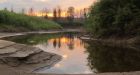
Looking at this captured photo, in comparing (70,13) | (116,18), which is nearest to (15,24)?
(116,18)

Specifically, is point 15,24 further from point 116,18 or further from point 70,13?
point 70,13

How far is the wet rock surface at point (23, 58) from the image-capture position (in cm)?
2605

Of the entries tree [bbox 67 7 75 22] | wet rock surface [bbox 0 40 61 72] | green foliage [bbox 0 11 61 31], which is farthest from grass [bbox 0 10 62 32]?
wet rock surface [bbox 0 40 61 72]

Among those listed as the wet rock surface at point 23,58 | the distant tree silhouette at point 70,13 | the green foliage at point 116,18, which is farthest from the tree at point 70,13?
the wet rock surface at point 23,58

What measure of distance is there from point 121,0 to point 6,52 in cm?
3526

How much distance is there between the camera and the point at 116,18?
5644cm

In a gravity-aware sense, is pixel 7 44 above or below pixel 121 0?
below

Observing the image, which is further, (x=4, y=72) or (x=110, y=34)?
(x=110, y=34)

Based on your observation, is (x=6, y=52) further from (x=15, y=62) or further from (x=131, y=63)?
(x=131, y=63)

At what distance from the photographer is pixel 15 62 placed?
26297mm

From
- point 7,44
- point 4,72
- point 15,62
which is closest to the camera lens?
point 4,72

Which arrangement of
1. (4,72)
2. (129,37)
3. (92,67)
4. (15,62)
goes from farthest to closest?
(129,37) → (92,67) → (15,62) → (4,72)

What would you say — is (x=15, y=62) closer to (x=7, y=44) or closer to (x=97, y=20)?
(x=7, y=44)

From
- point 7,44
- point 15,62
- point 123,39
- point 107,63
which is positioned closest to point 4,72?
point 15,62
